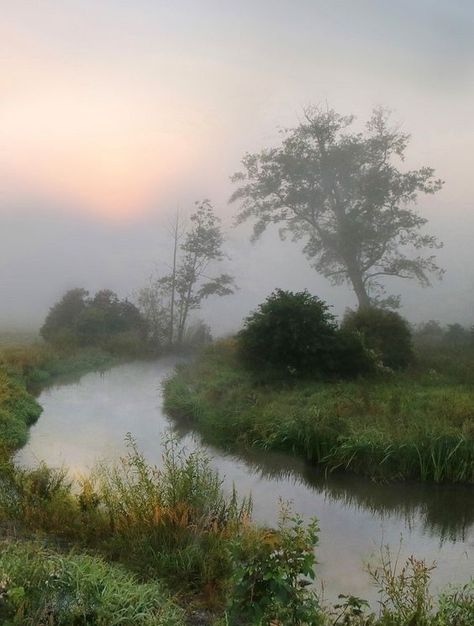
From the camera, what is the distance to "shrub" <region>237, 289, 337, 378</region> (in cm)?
1405

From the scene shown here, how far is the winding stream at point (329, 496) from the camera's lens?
6.59 meters

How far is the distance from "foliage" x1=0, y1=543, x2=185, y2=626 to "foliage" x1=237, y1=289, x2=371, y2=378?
9642mm

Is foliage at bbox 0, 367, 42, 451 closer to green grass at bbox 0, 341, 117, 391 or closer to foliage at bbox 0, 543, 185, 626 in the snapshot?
green grass at bbox 0, 341, 117, 391

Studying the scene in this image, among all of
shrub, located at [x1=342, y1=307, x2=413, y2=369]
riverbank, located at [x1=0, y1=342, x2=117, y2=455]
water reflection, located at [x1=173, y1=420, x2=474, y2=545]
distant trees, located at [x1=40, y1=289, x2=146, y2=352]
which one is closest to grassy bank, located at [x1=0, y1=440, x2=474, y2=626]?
water reflection, located at [x1=173, y1=420, x2=474, y2=545]

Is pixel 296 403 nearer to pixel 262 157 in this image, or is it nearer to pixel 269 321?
pixel 269 321

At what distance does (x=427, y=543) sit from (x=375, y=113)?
43.5 ft

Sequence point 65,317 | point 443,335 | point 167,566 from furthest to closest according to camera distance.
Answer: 1. point 65,317
2. point 443,335
3. point 167,566

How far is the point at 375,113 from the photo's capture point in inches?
679

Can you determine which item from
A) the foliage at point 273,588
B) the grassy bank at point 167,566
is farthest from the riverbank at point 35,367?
the foliage at point 273,588

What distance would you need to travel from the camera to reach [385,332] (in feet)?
49.3

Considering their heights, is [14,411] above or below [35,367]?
below

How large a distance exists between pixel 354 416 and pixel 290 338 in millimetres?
3616

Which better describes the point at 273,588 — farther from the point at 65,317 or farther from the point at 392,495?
the point at 65,317

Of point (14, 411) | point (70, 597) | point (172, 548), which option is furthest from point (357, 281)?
point (70, 597)
